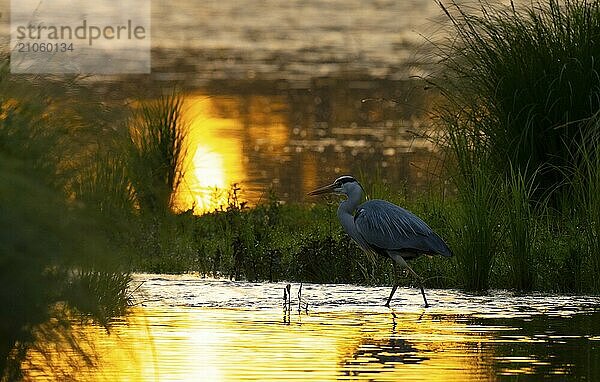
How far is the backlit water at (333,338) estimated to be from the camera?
6.98m

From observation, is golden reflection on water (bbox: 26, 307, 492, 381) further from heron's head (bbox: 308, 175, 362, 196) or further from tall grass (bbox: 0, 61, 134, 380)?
heron's head (bbox: 308, 175, 362, 196)

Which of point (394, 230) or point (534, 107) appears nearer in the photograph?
point (394, 230)

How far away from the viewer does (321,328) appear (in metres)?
8.57

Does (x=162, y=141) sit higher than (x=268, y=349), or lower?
higher

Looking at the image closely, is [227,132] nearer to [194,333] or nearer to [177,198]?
[177,198]

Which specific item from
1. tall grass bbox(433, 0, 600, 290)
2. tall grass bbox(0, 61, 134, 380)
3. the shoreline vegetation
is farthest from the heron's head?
tall grass bbox(0, 61, 134, 380)

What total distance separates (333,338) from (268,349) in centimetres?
59

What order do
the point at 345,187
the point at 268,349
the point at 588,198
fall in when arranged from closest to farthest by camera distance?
the point at 268,349
the point at 588,198
the point at 345,187

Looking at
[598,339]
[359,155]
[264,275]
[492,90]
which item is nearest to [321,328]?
[598,339]

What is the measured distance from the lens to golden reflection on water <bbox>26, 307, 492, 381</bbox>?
270 inches

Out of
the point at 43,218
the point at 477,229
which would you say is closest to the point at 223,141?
the point at 477,229

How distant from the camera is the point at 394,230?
34.4 feet

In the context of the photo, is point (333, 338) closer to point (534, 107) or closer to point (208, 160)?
point (534, 107)

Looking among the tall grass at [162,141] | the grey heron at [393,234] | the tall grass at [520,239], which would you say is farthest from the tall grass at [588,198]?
the tall grass at [162,141]
